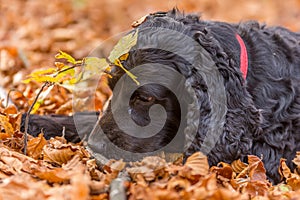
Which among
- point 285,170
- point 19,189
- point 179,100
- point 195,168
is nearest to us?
point 19,189

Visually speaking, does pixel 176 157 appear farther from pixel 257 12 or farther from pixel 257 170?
pixel 257 12

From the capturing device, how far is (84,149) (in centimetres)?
418

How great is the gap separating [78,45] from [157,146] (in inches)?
204

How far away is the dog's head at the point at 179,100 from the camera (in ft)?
13.2

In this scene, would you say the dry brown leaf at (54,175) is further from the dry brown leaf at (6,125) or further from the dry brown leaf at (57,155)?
the dry brown leaf at (6,125)

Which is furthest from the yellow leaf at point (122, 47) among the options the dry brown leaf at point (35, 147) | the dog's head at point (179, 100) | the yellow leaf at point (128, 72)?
the dry brown leaf at point (35, 147)

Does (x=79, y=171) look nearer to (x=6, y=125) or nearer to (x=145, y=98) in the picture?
(x=145, y=98)

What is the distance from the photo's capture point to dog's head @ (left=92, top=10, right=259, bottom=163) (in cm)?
402

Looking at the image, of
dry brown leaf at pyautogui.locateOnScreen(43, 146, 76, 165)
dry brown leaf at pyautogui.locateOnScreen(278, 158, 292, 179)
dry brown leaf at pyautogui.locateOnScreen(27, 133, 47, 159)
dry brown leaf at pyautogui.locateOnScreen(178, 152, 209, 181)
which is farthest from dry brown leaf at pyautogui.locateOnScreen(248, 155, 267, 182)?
dry brown leaf at pyautogui.locateOnScreen(27, 133, 47, 159)

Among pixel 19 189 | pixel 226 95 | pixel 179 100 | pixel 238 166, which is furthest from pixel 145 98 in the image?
pixel 19 189

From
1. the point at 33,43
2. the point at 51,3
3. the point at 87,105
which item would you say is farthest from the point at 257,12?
the point at 87,105

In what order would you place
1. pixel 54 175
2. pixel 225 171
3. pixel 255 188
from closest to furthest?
pixel 54 175, pixel 255 188, pixel 225 171

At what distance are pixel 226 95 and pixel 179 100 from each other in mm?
362

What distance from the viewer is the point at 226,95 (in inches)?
162
